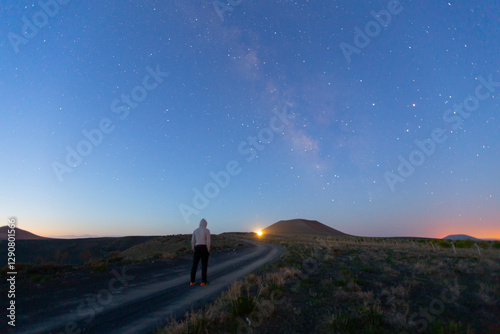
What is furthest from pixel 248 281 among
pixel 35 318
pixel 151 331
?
pixel 35 318

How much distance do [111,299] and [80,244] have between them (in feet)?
193

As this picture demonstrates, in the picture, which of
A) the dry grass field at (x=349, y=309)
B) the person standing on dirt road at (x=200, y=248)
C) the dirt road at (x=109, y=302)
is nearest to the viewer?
Result: the dry grass field at (x=349, y=309)

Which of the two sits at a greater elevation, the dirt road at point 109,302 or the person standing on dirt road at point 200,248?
the person standing on dirt road at point 200,248

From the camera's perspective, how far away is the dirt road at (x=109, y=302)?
17.5 ft

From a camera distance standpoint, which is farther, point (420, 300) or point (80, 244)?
point (80, 244)

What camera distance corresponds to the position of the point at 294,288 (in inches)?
322

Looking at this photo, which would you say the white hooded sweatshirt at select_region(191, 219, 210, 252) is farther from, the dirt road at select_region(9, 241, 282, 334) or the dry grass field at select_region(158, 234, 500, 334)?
the dry grass field at select_region(158, 234, 500, 334)

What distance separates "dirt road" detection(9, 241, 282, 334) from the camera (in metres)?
5.34

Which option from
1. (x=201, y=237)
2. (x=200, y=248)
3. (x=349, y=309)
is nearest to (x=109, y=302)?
(x=200, y=248)

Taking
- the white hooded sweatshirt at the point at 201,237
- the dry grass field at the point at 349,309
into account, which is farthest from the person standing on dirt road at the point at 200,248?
→ the dry grass field at the point at 349,309

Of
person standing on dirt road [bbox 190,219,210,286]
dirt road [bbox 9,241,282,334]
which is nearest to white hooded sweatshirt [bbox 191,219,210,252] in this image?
person standing on dirt road [bbox 190,219,210,286]

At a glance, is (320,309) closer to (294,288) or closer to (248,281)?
(294,288)

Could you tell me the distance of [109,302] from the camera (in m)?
7.18

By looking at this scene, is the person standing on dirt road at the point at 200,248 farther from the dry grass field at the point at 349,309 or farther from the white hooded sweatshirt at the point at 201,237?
the dry grass field at the point at 349,309
